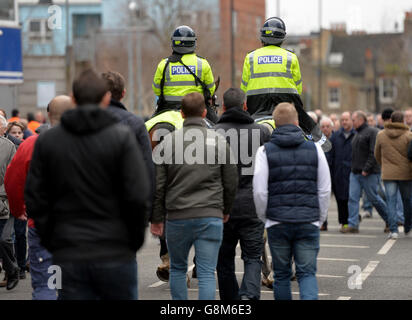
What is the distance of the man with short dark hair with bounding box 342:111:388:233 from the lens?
17.2m

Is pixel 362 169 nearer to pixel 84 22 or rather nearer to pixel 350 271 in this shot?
pixel 350 271

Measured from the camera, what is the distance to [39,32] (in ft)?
207

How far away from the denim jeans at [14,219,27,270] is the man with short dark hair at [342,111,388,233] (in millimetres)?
7125

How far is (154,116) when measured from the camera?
35.0 feet

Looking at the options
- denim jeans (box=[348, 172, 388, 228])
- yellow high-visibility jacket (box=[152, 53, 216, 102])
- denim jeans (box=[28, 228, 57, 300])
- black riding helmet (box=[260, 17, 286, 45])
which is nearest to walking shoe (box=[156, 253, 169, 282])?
yellow high-visibility jacket (box=[152, 53, 216, 102])

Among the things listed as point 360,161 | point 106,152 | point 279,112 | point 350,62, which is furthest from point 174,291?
point 350,62

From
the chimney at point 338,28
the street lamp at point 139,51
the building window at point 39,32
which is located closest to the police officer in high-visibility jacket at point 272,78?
the street lamp at point 139,51

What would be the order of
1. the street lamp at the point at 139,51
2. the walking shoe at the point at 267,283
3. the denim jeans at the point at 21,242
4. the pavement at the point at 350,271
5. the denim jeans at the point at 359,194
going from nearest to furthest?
the pavement at the point at 350,271 < the walking shoe at the point at 267,283 < the denim jeans at the point at 21,242 < the denim jeans at the point at 359,194 < the street lamp at the point at 139,51

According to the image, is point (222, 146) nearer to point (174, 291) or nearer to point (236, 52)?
point (174, 291)

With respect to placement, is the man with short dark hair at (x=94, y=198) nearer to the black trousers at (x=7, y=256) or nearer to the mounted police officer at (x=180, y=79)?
the mounted police officer at (x=180, y=79)

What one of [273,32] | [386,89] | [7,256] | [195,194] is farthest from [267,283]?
[386,89]

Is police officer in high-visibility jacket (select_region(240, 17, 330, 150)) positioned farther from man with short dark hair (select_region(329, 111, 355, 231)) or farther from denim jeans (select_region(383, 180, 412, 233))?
man with short dark hair (select_region(329, 111, 355, 231))

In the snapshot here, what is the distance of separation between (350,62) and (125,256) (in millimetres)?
98486

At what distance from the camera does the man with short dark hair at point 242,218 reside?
8.91 metres
